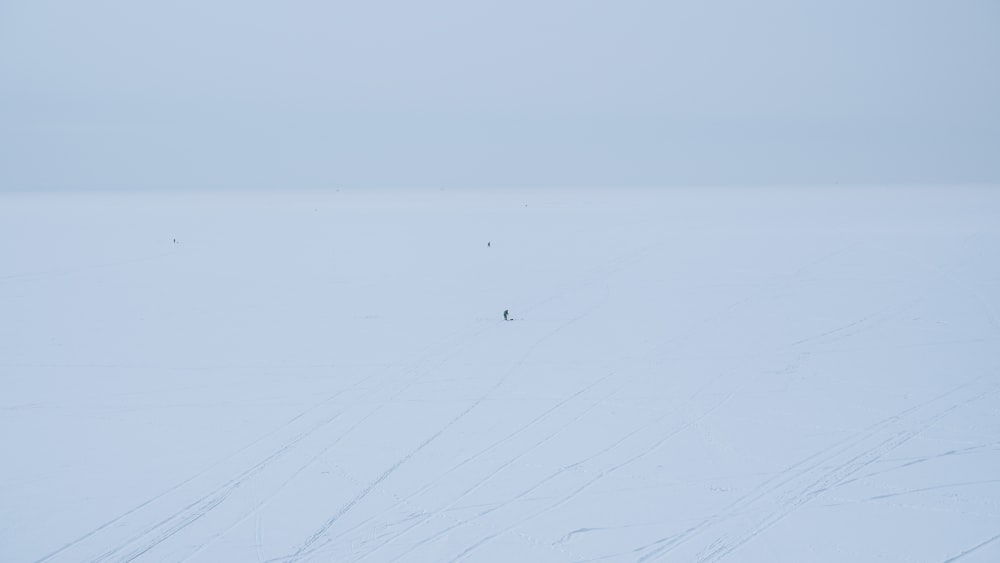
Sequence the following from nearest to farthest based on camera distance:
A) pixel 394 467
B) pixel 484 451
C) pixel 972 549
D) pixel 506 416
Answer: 1. pixel 972 549
2. pixel 394 467
3. pixel 484 451
4. pixel 506 416

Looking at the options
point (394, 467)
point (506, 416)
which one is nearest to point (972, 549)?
point (506, 416)

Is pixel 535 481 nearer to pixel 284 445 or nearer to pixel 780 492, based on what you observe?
pixel 780 492

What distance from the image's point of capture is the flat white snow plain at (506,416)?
4.12 metres

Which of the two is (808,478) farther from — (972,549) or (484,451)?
(484,451)

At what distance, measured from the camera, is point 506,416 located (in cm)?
589

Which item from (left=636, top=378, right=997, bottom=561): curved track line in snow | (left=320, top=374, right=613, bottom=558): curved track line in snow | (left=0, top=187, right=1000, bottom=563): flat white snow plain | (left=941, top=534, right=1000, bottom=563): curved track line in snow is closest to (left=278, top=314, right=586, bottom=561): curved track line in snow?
(left=0, top=187, right=1000, bottom=563): flat white snow plain

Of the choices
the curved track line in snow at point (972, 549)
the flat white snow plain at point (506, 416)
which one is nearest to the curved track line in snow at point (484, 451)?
the flat white snow plain at point (506, 416)

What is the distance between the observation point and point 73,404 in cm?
636

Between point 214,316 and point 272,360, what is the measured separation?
8.47ft

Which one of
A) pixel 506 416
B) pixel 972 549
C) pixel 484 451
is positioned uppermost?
pixel 506 416

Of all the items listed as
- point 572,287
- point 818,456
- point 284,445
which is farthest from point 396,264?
point 818,456

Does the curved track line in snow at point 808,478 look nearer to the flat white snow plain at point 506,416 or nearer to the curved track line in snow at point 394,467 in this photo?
the flat white snow plain at point 506,416

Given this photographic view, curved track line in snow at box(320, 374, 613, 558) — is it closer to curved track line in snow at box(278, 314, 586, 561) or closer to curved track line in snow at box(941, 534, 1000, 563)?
curved track line in snow at box(278, 314, 586, 561)

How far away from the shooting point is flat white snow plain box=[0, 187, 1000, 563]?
13.5 feet
